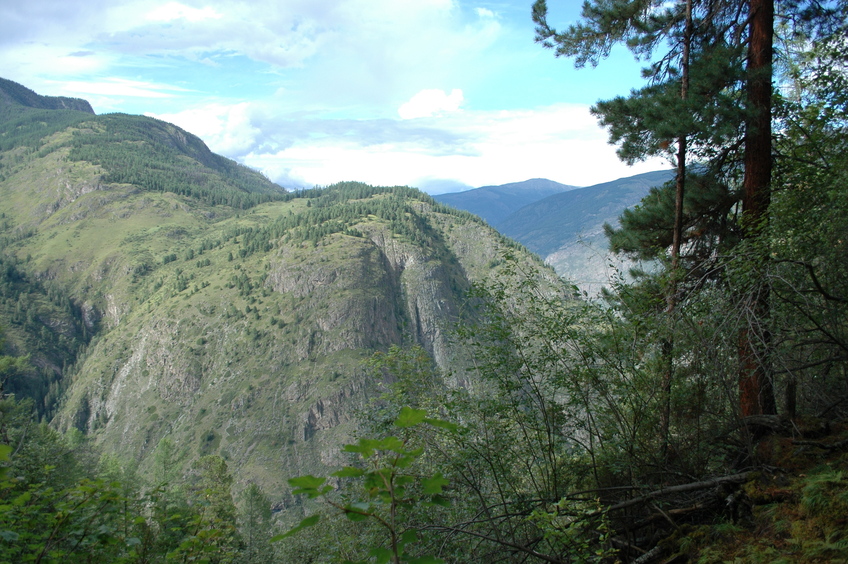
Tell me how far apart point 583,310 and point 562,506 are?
10.5ft

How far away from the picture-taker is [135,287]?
175375mm

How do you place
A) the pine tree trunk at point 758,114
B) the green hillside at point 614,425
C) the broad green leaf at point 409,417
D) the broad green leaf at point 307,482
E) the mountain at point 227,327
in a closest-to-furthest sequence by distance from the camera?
the broad green leaf at point 307,482, the broad green leaf at point 409,417, the green hillside at point 614,425, the pine tree trunk at point 758,114, the mountain at point 227,327

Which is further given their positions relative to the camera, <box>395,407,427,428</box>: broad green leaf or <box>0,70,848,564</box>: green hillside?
<box>0,70,848,564</box>: green hillside

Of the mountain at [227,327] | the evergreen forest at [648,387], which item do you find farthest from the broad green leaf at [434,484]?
the mountain at [227,327]

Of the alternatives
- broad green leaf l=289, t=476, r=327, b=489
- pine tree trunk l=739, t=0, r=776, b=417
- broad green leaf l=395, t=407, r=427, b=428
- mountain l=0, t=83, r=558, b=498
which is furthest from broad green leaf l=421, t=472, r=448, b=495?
mountain l=0, t=83, r=558, b=498

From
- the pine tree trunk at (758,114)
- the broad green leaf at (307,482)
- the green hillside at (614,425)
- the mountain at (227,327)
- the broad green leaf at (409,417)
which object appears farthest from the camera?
the mountain at (227,327)

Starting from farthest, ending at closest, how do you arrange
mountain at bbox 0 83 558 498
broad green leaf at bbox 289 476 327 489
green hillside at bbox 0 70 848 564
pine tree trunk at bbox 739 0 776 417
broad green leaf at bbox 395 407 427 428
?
mountain at bbox 0 83 558 498 < pine tree trunk at bbox 739 0 776 417 < green hillside at bbox 0 70 848 564 < broad green leaf at bbox 395 407 427 428 < broad green leaf at bbox 289 476 327 489

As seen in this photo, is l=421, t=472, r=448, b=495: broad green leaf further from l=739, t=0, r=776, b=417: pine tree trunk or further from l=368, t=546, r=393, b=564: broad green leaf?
l=739, t=0, r=776, b=417: pine tree trunk

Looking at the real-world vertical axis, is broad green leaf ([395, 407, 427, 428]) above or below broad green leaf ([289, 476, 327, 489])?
above

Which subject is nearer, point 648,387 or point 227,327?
point 648,387

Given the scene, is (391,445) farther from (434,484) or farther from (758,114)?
(758,114)

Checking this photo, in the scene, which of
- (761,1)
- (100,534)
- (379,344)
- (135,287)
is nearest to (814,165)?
(761,1)

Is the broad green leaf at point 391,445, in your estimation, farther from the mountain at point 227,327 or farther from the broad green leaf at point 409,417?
the mountain at point 227,327

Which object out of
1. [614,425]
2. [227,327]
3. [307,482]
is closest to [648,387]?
[614,425]
